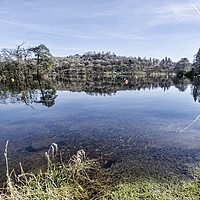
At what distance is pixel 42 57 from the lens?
230 feet

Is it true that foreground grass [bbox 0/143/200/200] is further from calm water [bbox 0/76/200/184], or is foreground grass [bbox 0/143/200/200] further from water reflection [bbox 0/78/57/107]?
water reflection [bbox 0/78/57/107]

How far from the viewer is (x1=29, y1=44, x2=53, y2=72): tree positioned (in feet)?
223

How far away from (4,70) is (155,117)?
57.0m

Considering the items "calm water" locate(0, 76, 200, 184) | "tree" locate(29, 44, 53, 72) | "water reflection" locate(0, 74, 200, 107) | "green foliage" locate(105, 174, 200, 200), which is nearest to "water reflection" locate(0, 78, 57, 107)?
"water reflection" locate(0, 74, 200, 107)

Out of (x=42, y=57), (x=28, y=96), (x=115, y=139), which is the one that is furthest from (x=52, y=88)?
(x=42, y=57)

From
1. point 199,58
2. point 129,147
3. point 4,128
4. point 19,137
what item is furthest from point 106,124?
point 199,58

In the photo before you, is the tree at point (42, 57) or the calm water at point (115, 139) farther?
the tree at point (42, 57)

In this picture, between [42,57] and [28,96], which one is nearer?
[28,96]

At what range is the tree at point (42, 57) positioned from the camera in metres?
67.9

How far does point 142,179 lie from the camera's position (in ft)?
16.4

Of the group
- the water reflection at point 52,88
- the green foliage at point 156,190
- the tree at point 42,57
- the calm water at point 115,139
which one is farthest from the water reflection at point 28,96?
the tree at point 42,57

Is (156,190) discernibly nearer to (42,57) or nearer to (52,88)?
(52,88)

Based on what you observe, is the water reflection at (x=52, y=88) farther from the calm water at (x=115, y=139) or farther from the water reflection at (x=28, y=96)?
the calm water at (x=115, y=139)

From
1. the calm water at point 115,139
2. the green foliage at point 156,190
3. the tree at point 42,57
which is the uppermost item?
the tree at point 42,57
